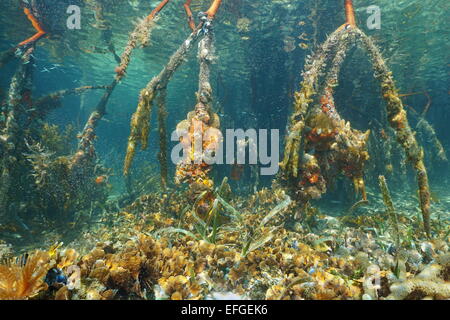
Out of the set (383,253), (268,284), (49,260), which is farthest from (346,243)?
(49,260)

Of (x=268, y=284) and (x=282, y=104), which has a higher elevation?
(x=282, y=104)

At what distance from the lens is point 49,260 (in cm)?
233

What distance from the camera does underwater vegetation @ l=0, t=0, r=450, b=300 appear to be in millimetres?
2416

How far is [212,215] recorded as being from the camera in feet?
12.8

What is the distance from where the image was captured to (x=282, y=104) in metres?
13.9

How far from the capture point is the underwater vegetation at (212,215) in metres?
2.42
